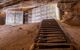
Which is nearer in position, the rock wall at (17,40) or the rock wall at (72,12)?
the rock wall at (17,40)

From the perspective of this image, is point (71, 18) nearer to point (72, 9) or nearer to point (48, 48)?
point (72, 9)

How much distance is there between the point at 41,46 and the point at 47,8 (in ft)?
42.0

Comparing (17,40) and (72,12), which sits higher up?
(72,12)

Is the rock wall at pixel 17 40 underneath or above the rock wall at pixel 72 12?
underneath

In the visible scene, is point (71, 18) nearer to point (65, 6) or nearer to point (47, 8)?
point (65, 6)

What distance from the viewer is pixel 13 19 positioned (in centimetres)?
1739

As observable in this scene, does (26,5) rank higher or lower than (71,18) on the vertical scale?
higher

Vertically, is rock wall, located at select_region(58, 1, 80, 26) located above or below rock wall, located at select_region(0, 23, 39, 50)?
above

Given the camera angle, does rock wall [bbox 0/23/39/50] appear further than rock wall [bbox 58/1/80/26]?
No

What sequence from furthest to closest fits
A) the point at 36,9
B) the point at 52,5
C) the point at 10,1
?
the point at 36,9 < the point at 52,5 < the point at 10,1

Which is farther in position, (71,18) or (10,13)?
(10,13)

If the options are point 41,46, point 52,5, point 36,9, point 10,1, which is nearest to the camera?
point 41,46

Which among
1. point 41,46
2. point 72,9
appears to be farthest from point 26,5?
point 41,46

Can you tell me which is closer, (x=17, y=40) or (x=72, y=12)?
(x=17, y=40)
